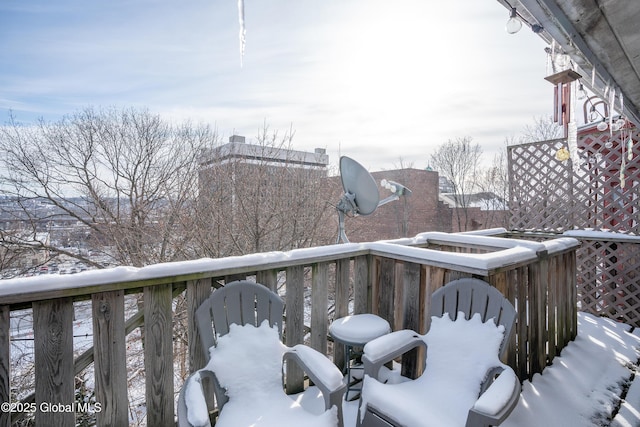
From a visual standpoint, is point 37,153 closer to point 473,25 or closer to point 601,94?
point 473,25

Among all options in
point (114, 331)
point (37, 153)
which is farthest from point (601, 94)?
point (37, 153)

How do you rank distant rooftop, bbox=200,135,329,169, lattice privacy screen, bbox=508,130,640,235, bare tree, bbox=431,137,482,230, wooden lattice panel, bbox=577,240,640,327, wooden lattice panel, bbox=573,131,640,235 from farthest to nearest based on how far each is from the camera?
bare tree, bbox=431,137,482,230 → distant rooftop, bbox=200,135,329,169 → lattice privacy screen, bbox=508,130,640,235 → wooden lattice panel, bbox=573,131,640,235 → wooden lattice panel, bbox=577,240,640,327

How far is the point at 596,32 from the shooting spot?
141cm

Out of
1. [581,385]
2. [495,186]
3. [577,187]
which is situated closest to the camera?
[581,385]

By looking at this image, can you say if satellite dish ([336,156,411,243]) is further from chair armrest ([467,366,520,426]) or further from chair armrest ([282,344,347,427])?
chair armrest ([467,366,520,426])

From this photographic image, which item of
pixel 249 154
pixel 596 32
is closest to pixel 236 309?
pixel 596 32

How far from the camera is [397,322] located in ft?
8.69

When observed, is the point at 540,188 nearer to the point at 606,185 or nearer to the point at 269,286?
the point at 606,185

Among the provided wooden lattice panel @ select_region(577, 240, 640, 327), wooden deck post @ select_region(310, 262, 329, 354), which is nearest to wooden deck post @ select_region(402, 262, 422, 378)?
wooden deck post @ select_region(310, 262, 329, 354)

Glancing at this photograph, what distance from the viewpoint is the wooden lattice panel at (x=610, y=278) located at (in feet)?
13.7

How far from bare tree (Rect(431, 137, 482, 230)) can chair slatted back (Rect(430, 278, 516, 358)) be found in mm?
15712

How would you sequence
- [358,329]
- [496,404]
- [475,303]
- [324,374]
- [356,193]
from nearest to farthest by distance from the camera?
1. [496,404]
2. [324,374]
3. [475,303]
4. [358,329]
5. [356,193]

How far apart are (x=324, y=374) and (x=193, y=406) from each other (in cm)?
61

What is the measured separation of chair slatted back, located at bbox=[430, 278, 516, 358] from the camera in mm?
1906
